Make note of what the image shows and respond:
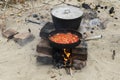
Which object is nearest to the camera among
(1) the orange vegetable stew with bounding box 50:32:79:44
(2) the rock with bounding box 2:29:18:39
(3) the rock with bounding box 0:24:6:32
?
(1) the orange vegetable stew with bounding box 50:32:79:44

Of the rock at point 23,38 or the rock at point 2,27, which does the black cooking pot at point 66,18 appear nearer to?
the rock at point 23,38

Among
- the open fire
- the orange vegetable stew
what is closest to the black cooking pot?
the orange vegetable stew

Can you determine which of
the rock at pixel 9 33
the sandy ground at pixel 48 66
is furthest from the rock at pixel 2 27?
the rock at pixel 9 33

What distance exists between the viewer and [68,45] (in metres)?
6.09

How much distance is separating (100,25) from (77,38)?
1930 millimetres

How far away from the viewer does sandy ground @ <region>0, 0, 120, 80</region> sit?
20.4 ft

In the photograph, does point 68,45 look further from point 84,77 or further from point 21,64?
point 21,64

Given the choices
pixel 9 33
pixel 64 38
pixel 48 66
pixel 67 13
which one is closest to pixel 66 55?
pixel 64 38

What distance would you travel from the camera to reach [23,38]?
7305 millimetres

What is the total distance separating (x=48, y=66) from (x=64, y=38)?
0.80m

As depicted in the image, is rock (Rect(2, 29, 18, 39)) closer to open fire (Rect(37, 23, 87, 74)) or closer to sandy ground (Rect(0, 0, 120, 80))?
sandy ground (Rect(0, 0, 120, 80))

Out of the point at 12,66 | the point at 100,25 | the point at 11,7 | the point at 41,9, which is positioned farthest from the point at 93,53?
the point at 11,7

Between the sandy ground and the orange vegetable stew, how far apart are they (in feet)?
2.22

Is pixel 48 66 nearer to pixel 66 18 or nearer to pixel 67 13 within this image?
pixel 66 18
